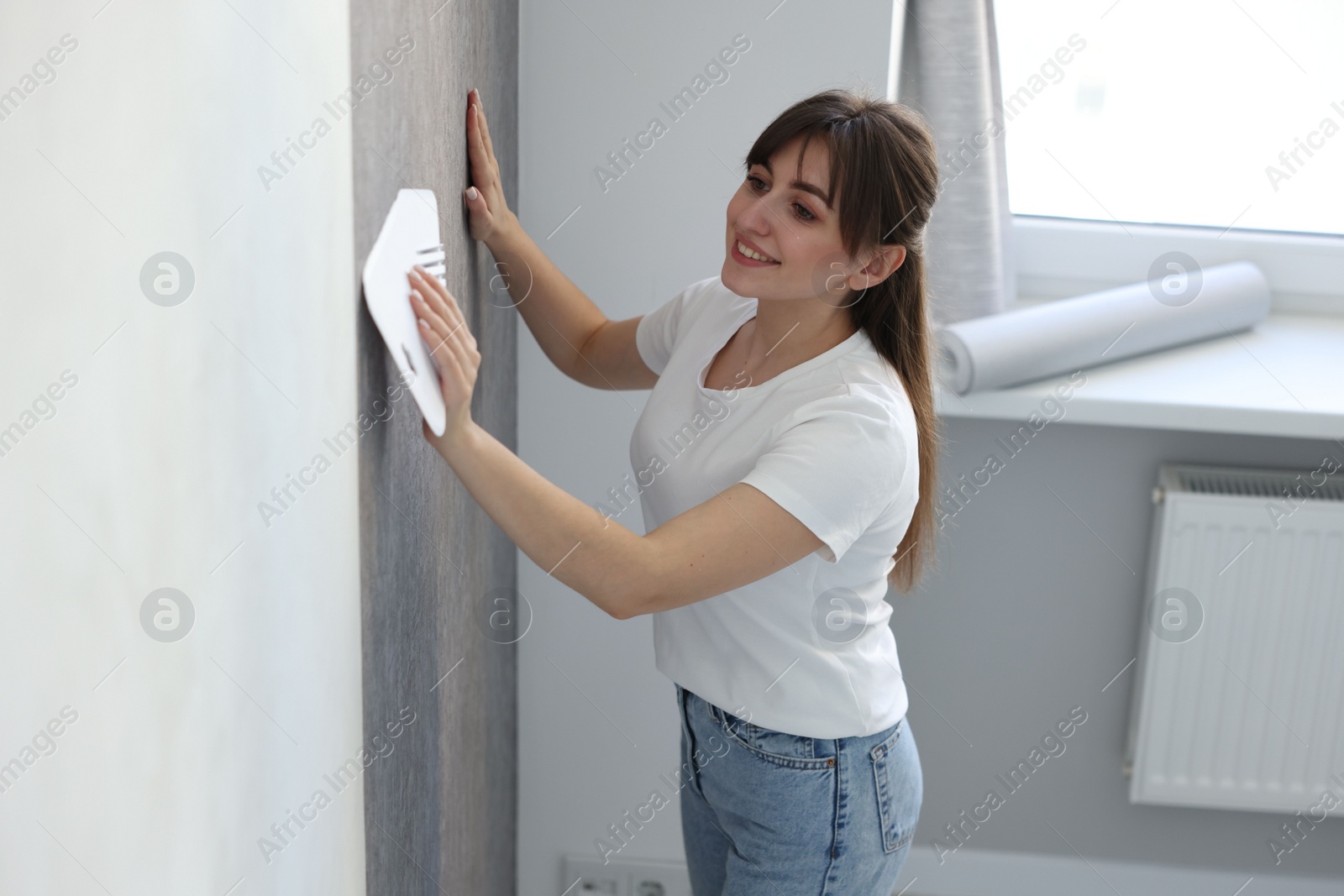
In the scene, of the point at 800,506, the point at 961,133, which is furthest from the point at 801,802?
the point at 961,133

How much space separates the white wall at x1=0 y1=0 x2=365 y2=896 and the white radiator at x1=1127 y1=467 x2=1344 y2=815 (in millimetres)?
1436

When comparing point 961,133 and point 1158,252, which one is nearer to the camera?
point 961,133

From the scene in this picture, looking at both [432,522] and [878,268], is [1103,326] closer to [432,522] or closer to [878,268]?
[878,268]

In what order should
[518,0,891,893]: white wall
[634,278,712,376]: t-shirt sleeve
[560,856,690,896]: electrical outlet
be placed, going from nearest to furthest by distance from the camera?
[634,278,712,376]: t-shirt sleeve, [518,0,891,893]: white wall, [560,856,690,896]: electrical outlet

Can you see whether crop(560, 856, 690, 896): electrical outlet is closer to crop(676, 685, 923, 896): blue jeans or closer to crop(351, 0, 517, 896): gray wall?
crop(351, 0, 517, 896): gray wall

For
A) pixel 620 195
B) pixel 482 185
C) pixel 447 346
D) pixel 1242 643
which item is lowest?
pixel 1242 643

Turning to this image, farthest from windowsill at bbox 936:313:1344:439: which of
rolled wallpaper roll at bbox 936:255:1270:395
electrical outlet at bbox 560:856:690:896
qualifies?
electrical outlet at bbox 560:856:690:896

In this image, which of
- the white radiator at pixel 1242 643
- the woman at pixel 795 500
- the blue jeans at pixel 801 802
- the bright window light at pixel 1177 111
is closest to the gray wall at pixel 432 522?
the woman at pixel 795 500

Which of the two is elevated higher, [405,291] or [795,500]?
[405,291]

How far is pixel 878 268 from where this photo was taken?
1.08 meters

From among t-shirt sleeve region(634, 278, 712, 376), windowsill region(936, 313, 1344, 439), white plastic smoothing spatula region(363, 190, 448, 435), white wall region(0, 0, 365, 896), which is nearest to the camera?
white wall region(0, 0, 365, 896)

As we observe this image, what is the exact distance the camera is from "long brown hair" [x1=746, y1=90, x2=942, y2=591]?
102 cm

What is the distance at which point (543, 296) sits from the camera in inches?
52.2

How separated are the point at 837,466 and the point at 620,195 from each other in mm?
723
